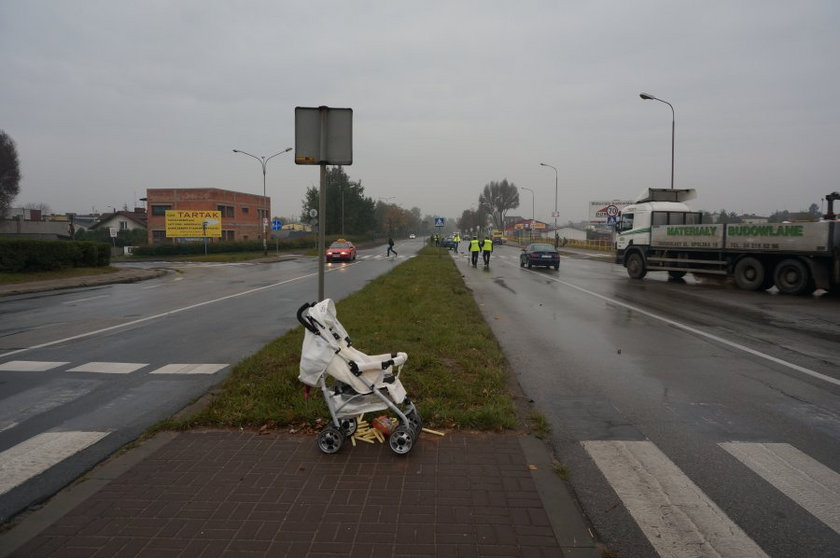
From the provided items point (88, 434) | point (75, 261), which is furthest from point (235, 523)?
point (75, 261)

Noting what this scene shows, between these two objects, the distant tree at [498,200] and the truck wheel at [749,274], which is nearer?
the truck wheel at [749,274]

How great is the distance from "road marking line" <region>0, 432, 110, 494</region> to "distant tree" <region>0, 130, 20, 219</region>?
81.3 m

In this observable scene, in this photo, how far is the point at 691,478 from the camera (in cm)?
402

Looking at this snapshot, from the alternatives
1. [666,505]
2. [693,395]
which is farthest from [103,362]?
[693,395]

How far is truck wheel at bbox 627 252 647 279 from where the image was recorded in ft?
72.8

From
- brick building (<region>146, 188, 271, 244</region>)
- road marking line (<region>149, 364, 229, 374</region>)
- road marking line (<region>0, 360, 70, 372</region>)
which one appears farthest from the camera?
brick building (<region>146, 188, 271, 244</region>)

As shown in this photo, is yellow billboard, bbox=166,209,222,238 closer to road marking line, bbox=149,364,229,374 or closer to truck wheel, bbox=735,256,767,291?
truck wheel, bbox=735,256,767,291

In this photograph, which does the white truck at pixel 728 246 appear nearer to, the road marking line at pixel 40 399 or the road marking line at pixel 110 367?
Answer: the road marking line at pixel 110 367

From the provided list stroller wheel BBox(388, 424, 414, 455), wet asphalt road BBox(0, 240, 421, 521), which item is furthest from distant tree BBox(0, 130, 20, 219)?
stroller wheel BBox(388, 424, 414, 455)

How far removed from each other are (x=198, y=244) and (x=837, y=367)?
170 ft

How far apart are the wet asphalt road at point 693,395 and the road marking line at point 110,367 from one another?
5.35 m

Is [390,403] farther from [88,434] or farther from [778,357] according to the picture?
[778,357]

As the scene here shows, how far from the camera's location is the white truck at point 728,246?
15734mm

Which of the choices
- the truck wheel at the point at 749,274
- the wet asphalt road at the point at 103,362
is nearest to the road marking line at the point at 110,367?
the wet asphalt road at the point at 103,362
